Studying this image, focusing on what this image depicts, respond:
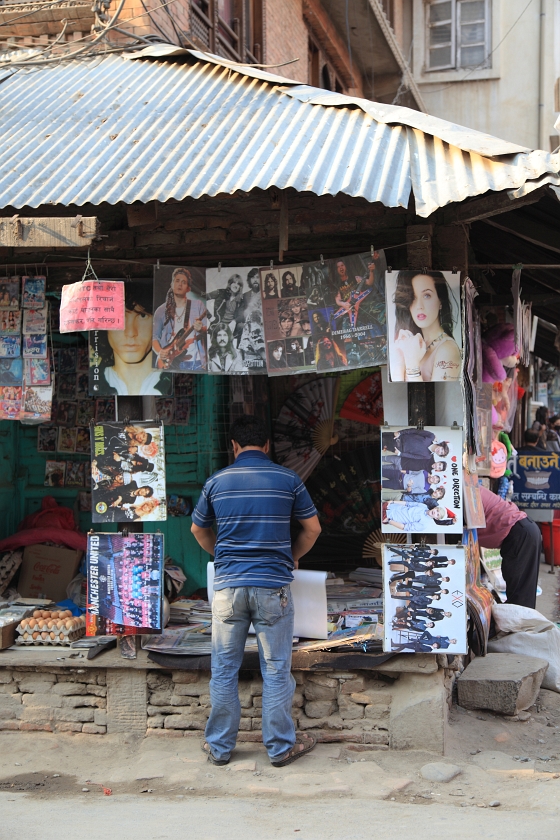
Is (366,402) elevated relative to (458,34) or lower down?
lower down

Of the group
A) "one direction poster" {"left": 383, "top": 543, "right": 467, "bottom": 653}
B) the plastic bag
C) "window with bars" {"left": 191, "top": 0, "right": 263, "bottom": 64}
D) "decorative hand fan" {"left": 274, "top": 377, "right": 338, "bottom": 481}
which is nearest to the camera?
"one direction poster" {"left": 383, "top": 543, "right": 467, "bottom": 653}

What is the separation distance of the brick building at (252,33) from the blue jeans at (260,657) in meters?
3.50

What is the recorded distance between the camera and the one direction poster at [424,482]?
193 inches

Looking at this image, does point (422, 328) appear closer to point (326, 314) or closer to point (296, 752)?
point (326, 314)

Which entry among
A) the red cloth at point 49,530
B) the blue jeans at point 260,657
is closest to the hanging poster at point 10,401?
the blue jeans at point 260,657

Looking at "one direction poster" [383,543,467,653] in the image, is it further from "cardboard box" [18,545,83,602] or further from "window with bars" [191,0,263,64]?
"window with bars" [191,0,263,64]

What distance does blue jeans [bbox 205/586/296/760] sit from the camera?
4.60 metres

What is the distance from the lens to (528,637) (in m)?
6.30

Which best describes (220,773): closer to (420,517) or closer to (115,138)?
(420,517)

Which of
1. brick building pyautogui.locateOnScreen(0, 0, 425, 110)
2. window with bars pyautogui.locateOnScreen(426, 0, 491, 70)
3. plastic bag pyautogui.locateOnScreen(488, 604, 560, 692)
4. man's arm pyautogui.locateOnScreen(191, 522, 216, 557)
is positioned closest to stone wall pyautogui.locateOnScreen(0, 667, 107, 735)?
man's arm pyautogui.locateOnScreen(191, 522, 216, 557)

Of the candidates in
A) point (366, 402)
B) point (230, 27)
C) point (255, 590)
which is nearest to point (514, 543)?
point (366, 402)

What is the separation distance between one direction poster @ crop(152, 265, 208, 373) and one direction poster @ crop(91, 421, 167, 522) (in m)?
0.44

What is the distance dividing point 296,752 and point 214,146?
3678mm

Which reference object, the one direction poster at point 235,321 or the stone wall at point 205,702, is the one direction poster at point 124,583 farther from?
the one direction poster at point 235,321
